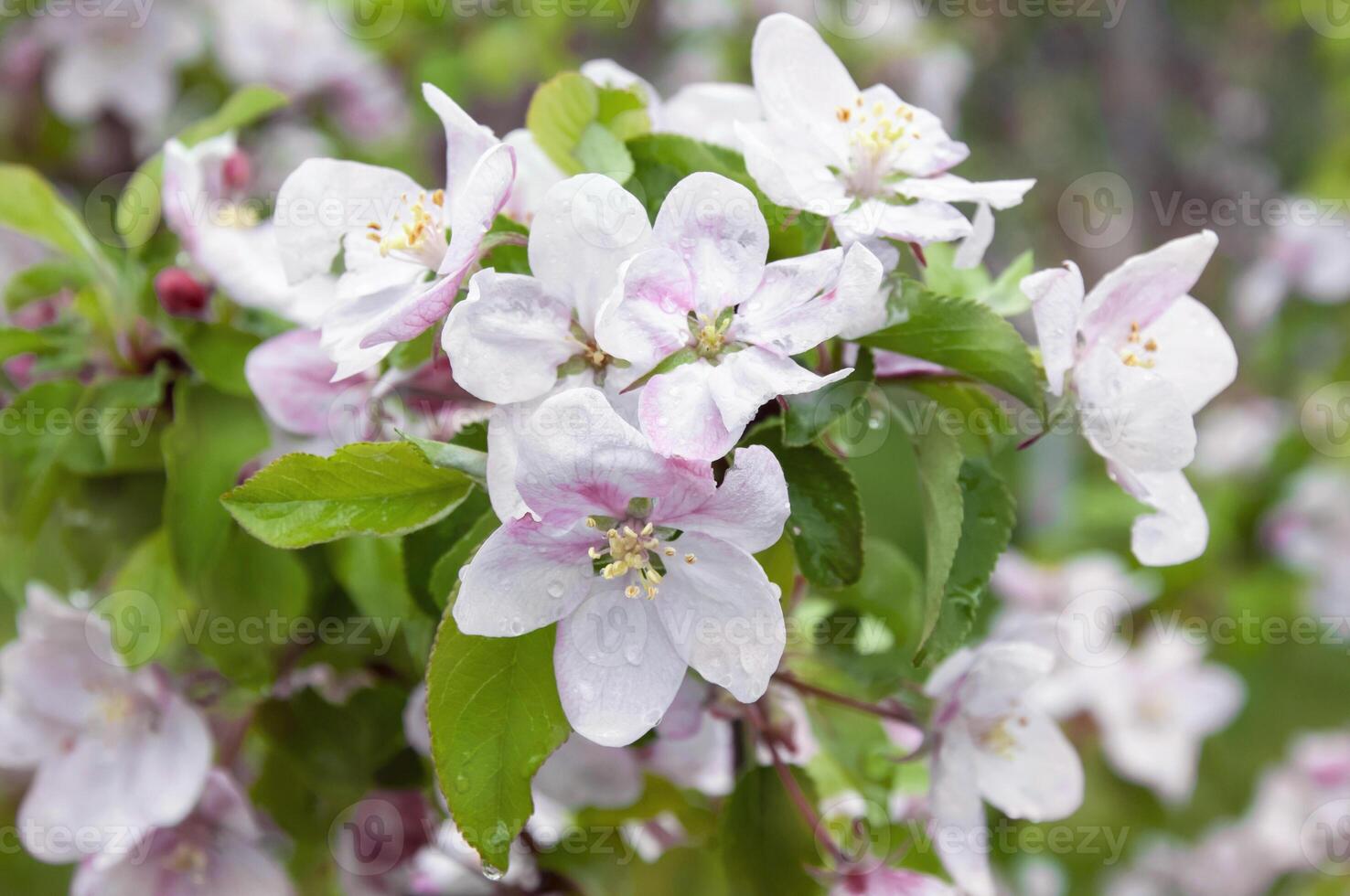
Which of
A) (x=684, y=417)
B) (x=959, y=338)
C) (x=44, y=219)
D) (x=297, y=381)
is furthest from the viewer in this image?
(x=44, y=219)

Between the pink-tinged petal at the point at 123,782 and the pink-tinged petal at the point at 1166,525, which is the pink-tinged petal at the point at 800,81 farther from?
the pink-tinged petal at the point at 123,782

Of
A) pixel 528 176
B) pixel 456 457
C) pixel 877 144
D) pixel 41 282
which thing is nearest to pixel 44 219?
pixel 41 282

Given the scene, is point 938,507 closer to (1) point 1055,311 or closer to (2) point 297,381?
(1) point 1055,311

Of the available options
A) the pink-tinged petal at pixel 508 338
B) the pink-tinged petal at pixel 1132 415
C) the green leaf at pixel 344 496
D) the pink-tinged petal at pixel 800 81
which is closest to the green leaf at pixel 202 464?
the green leaf at pixel 344 496

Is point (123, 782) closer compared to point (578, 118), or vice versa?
point (578, 118)

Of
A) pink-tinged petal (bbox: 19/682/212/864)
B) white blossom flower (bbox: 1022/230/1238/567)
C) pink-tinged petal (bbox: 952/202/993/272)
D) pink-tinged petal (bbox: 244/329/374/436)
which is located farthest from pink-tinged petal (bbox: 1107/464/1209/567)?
pink-tinged petal (bbox: 19/682/212/864)

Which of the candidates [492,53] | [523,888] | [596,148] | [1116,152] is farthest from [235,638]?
[1116,152]

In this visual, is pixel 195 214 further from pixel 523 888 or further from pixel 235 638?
pixel 523 888
